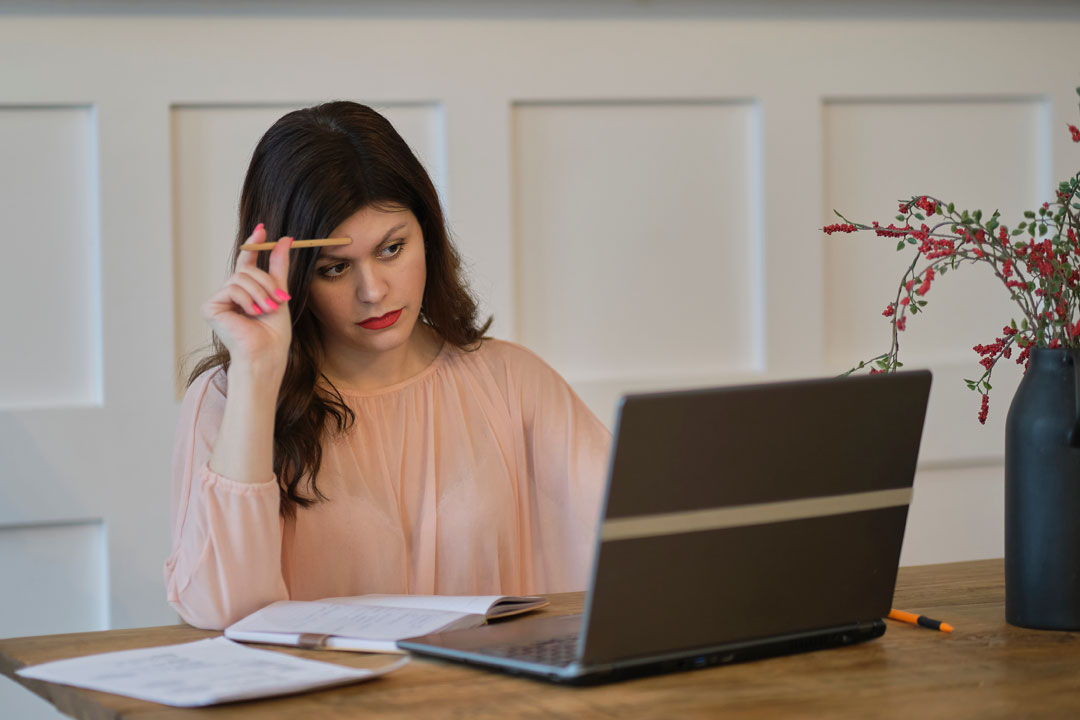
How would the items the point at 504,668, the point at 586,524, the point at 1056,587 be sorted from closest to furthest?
the point at 504,668 < the point at 1056,587 < the point at 586,524

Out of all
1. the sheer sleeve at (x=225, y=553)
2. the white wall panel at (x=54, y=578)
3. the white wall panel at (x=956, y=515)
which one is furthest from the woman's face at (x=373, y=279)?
the white wall panel at (x=956, y=515)

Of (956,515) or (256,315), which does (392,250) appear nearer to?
(256,315)

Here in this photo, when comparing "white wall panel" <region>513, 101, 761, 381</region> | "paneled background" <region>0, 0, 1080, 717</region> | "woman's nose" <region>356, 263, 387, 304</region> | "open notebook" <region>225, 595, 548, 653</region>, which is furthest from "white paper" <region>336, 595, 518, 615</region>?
"white wall panel" <region>513, 101, 761, 381</region>

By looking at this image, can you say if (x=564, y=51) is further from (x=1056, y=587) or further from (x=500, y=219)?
(x=1056, y=587)

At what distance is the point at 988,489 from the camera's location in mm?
2539

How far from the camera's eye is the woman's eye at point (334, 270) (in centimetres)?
165

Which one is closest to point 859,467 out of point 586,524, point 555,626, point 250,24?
point 555,626

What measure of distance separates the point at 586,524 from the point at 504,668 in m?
0.81

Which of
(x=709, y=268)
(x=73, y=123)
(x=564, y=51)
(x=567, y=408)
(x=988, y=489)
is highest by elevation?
(x=564, y=51)

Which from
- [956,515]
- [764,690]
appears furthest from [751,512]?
[956,515]

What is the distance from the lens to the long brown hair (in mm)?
1619

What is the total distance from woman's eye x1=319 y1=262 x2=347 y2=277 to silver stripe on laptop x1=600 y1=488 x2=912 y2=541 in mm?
792

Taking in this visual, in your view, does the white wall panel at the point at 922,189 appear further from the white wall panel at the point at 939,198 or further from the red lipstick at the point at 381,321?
the red lipstick at the point at 381,321

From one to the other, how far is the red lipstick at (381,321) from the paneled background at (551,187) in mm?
Result: 581
